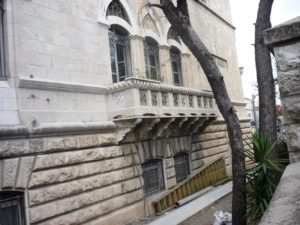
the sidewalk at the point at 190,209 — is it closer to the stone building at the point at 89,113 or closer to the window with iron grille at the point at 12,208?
the stone building at the point at 89,113

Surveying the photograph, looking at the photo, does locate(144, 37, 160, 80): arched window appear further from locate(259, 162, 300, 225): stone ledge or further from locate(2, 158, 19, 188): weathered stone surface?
locate(259, 162, 300, 225): stone ledge

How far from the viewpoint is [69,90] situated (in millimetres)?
8477

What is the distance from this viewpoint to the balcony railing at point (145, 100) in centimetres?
907

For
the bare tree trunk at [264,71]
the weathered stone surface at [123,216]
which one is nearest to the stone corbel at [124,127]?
the weathered stone surface at [123,216]

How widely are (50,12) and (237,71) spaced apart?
1431 cm

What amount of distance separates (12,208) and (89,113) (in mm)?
3056

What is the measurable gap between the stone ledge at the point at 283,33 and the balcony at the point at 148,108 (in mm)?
6285

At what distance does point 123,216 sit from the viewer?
9.23 m

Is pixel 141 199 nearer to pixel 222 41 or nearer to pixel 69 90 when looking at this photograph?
pixel 69 90

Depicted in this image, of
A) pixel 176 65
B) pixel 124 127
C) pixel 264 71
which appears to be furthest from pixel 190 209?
pixel 176 65

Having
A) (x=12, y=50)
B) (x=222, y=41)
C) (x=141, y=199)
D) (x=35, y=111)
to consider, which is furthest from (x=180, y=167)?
(x=222, y=41)

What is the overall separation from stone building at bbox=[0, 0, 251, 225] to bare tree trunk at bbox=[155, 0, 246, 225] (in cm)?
227

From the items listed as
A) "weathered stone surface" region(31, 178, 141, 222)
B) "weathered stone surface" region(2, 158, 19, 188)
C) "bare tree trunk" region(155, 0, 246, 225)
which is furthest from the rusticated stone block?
"bare tree trunk" region(155, 0, 246, 225)

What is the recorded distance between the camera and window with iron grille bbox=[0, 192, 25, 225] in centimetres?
679
